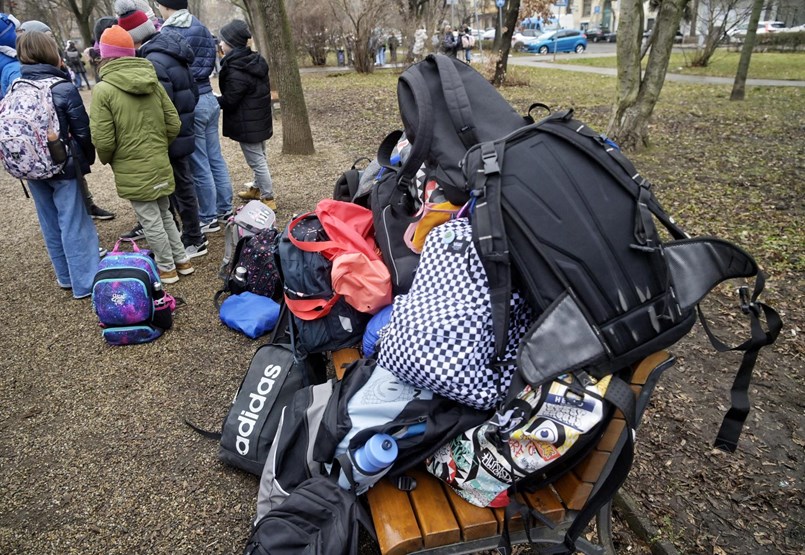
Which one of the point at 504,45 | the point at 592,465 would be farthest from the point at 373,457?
the point at 504,45

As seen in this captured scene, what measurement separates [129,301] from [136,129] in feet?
4.06

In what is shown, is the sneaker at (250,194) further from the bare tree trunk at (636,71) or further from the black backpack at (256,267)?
the bare tree trunk at (636,71)

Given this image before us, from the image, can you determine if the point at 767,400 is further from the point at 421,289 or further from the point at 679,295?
the point at 421,289

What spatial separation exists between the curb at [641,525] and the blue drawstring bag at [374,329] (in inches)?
49.3

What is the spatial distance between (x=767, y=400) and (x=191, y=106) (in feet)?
14.9

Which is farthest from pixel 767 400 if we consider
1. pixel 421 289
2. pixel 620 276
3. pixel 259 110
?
pixel 259 110

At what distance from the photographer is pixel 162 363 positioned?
355cm

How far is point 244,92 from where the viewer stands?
5.39 metres

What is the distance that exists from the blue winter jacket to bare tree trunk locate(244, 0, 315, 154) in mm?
2391

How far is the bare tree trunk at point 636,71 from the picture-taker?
22.1 feet

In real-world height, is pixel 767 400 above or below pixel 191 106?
below

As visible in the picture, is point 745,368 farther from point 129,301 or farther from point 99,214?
point 99,214

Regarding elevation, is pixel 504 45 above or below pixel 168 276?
above

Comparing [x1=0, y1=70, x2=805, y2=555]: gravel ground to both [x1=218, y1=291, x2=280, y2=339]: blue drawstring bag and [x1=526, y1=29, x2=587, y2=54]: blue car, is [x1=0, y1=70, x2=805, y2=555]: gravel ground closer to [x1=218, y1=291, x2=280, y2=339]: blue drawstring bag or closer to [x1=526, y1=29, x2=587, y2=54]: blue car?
[x1=218, y1=291, x2=280, y2=339]: blue drawstring bag
